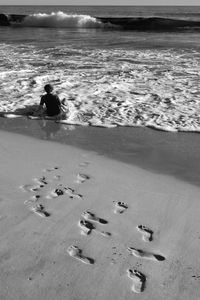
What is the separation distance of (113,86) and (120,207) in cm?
651

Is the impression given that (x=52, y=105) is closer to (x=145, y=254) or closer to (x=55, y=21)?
(x=145, y=254)

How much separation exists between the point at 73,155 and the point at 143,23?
32.2m

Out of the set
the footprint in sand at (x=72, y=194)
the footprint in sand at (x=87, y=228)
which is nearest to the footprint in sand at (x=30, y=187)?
the footprint in sand at (x=72, y=194)

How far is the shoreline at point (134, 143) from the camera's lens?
5.30 metres

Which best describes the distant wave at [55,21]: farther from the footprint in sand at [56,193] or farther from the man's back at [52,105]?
the footprint in sand at [56,193]

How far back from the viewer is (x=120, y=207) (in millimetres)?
4109

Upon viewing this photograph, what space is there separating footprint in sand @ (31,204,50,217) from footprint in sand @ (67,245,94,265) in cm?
61

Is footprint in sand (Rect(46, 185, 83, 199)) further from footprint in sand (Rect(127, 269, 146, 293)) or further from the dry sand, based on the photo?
footprint in sand (Rect(127, 269, 146, 293))

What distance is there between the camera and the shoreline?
17.4 feet

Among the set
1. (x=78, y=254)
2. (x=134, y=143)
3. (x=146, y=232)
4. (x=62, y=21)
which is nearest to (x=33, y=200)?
(x=78, y=254)

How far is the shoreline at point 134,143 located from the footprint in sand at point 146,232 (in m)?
1.26

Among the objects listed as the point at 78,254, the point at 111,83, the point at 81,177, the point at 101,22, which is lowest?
the point at 101,22

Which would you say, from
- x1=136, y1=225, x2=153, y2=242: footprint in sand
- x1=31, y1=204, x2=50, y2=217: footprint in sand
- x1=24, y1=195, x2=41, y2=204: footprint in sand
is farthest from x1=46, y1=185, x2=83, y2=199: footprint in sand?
x1=136, y1=225, x2=153, y2=242: footprint in sand

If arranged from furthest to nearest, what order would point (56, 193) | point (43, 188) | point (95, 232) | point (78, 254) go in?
point (43, 188)
point (56, 193)
point (95, 232)
point (78, 254)
